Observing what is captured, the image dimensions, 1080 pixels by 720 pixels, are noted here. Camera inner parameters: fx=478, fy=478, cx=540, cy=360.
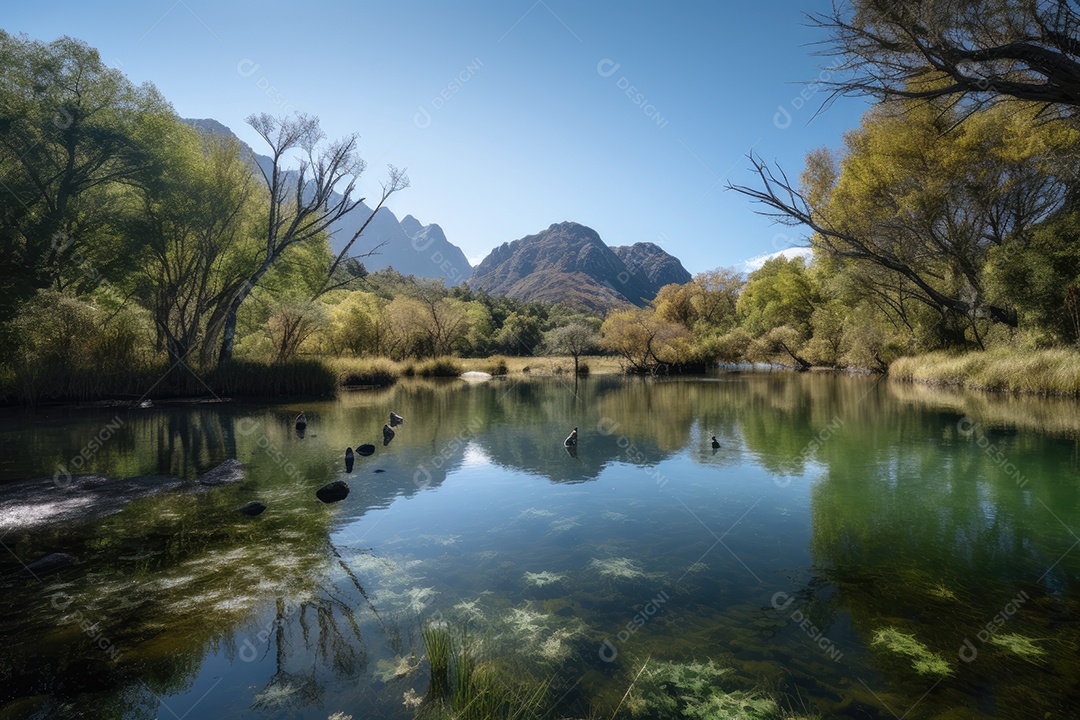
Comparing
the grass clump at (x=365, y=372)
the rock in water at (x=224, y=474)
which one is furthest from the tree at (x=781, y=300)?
the rock in water at (x=224, y=474)

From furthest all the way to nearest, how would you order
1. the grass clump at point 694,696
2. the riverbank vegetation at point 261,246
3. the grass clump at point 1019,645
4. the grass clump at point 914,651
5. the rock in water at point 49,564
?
the riverbank vegetation at point 261,246 < the rock in water at point 49,564 < the grass clump at point 1019,645 < the grass clump at point 914,651 < the grass clump at point 694,696

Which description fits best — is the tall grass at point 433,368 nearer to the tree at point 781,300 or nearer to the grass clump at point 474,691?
the tree at point 781,300

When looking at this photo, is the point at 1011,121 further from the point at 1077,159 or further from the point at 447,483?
the point at 447,483

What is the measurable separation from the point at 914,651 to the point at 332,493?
925 centimetres

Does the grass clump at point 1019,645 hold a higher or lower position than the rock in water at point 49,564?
lower

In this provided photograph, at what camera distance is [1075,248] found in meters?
20.1

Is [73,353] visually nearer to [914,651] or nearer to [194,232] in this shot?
[194,232]

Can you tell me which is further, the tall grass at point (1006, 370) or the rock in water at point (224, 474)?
the tall grass at point (1006, 370)

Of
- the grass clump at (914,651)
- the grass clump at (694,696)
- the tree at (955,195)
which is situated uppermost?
the tree at (955,195)

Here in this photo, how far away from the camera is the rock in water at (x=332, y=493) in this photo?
9.56 meters

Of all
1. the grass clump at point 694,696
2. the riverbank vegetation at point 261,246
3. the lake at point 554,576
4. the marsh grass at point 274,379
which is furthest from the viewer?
the marsh grass at point 274,379

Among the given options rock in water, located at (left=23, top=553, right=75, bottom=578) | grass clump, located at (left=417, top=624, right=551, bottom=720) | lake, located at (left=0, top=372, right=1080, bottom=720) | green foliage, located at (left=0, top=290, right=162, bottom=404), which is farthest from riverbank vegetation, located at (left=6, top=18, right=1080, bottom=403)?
rock in water, located at (left=23, top=553, right=75, bottom=578)

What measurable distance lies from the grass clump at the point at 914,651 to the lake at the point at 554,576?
26mm

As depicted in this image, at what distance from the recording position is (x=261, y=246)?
28906 millimetres
